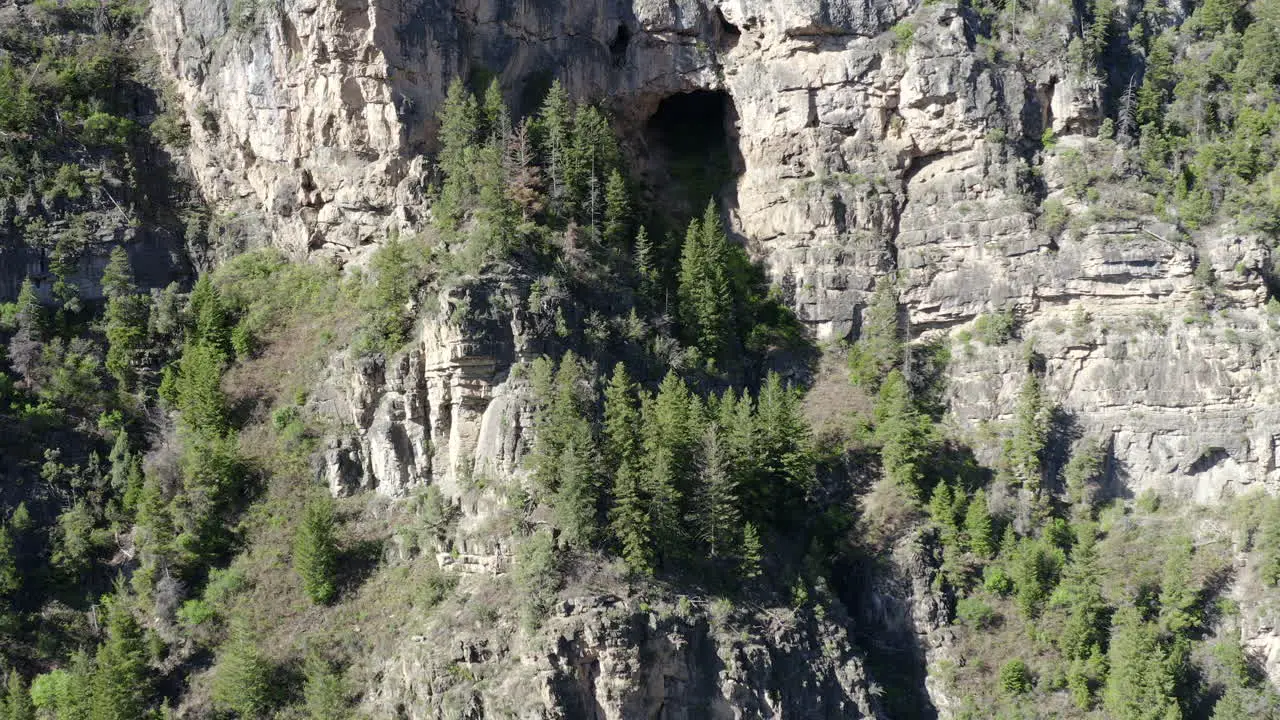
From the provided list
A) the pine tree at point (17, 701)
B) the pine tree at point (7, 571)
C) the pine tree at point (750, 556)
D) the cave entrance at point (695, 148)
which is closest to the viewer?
the pine tree at point (17, 701)

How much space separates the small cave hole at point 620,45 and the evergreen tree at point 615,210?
10.3 meters

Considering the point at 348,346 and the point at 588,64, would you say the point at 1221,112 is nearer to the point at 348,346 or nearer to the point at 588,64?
the point at 588,64

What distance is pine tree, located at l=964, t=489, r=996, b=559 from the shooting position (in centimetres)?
6512

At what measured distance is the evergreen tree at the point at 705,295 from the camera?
70438 millimetres

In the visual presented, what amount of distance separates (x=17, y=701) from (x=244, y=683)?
9728 mm

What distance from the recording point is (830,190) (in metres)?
75.1

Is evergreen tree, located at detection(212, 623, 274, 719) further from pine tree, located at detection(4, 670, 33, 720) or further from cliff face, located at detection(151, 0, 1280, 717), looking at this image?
cliff face, located at detection(151, 0, 1280, 717)

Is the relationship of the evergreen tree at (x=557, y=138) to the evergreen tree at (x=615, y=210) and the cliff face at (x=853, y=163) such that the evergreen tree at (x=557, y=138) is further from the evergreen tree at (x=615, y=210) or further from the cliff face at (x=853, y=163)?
the cliff face at (x=853, y=163)

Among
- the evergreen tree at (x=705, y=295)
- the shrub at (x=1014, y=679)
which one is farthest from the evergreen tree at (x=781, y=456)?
the shrub at (x=1014, y=679)

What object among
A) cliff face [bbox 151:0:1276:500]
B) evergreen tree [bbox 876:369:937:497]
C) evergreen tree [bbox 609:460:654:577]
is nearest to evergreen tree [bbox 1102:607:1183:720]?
cliff face [bbox 151:0:1276:500]

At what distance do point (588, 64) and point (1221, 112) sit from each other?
34.6 metres

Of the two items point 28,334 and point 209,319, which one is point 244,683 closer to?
point 209,319

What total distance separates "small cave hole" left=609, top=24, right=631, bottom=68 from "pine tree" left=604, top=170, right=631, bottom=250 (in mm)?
10455

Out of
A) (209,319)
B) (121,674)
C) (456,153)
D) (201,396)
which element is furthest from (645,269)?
(121,674)
